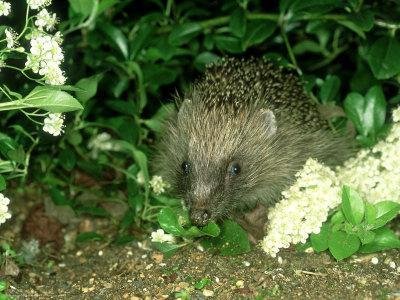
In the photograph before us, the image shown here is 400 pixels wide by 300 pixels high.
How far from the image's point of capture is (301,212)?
11.9 ft

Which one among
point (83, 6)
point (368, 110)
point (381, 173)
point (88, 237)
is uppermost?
point (83, 6)

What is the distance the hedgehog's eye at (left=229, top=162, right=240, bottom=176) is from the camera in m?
4.02

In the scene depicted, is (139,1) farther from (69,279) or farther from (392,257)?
(392,257)

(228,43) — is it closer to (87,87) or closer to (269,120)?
(269,120)

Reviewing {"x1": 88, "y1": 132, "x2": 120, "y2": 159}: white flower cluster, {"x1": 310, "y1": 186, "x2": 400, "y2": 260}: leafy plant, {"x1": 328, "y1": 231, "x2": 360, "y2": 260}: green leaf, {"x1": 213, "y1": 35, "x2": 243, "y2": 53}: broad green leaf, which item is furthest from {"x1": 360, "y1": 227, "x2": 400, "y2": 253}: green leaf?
{"x1": 88, "y1": 132, "x2": 120, "y2": 159}: white flower cluster

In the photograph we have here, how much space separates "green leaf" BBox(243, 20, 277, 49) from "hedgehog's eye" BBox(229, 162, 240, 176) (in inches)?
35.7

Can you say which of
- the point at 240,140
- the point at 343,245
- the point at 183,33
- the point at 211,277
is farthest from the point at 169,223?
the point at 183,33

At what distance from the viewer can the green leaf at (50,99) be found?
10.2 ft

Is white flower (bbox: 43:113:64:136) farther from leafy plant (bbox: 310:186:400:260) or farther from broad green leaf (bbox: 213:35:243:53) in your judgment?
broad green leaf (bbox: 213:35:243:53)

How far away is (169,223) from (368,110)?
156 cm

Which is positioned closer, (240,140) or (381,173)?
(381,173)

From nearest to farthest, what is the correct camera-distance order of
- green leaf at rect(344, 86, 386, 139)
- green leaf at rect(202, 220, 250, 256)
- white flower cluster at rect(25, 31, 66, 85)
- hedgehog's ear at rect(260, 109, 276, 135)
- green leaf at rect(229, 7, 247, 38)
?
white flower cluster at rect(25, 31, 66, 85), green leaf at rect(202, 220, 250, 256), hedgehog's ear at rect(260, 109, 276, 135), green leaf at rect(344, 86, 386, 139), green leaf at rect(229, 7, 247, 38)

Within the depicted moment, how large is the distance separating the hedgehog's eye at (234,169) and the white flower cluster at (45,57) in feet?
4.16

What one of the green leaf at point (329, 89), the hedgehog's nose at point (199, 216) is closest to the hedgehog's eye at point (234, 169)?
the hedgehog's nose at point (199, 216)
